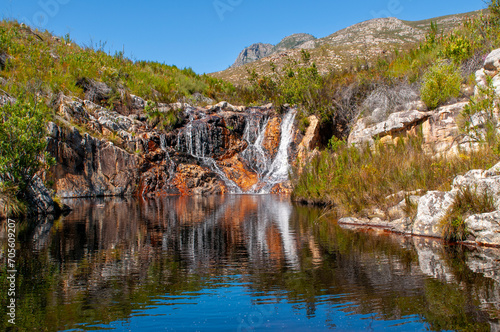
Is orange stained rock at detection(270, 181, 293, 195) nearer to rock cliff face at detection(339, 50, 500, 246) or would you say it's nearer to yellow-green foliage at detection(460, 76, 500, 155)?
rock cliff face at detection(339, 50, 500, 246)

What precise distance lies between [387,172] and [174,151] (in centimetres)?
2023

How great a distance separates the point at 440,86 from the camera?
48.8ft

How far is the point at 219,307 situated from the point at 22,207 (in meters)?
11.7

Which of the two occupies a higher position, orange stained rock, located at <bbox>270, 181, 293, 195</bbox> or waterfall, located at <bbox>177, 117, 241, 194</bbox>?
waterfall, located at <bbox>177, 117, 241, 194</bbox>

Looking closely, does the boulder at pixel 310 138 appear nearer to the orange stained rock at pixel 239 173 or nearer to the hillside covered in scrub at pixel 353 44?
the orange stained rock at pixel 239 173

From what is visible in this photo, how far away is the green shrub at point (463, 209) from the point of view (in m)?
7.50

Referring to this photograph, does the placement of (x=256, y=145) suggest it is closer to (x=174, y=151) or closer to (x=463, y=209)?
(x=174, y=151)

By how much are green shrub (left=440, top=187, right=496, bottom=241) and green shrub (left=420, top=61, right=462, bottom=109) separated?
8097 millimetres

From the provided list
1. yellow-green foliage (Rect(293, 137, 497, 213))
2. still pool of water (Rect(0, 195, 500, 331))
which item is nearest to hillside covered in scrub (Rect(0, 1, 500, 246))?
yellow-green foliage (Rect(293, 137, 497, 213))

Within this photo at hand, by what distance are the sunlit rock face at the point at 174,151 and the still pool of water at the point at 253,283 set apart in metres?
15.6

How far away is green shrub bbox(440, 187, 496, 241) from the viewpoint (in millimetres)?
7500

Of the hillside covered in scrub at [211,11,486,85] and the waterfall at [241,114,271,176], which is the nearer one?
the waterfall at [241,114,271,176]

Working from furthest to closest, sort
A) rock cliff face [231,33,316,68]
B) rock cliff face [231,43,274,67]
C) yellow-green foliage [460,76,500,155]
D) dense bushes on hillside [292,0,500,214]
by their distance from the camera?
rock cliff face [231,43,274,67] < rock cliff face [231,33,316,68] < dense bushes on hillside [292,0,500,214] < yellow-green foliage [460,76,500,155]


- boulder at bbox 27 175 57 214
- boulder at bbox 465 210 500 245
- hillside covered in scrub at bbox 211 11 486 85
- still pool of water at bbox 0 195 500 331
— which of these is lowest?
still pool of water at bbox 0 195 500 331
